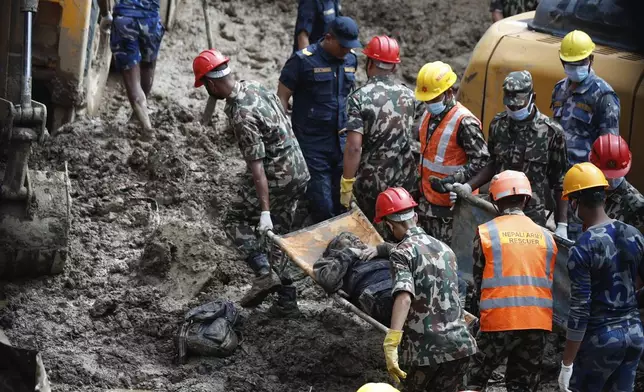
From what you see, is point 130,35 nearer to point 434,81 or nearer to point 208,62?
point 208,62

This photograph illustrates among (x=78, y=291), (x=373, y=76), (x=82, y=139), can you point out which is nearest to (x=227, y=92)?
(x=373, y=76)

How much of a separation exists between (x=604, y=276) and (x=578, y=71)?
2492 millimetres

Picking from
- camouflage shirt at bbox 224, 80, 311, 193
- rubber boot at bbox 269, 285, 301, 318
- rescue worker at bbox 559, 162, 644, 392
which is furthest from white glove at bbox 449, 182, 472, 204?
rescue worker at bbox 559, 162, 644, 392

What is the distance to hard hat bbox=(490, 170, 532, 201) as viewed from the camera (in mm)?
7008

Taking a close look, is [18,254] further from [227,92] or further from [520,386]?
[520,386]

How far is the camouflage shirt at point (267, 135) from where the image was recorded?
27.3ft

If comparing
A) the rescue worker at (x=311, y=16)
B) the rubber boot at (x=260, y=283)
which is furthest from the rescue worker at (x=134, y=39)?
the rubber boot at (x=260, y=283)

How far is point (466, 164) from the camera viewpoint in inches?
338

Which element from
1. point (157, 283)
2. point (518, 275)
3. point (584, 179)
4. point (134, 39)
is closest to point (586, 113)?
point (584, 179)

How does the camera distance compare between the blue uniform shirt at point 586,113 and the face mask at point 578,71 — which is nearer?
the blue uniform shirt at point 586,113

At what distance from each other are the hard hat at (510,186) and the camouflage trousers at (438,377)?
39.9 inches

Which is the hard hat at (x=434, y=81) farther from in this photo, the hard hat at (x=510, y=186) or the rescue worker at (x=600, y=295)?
the rescue worker at (x=600, y=295)

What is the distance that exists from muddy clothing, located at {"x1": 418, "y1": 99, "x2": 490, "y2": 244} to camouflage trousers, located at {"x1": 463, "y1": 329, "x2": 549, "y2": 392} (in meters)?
1.61

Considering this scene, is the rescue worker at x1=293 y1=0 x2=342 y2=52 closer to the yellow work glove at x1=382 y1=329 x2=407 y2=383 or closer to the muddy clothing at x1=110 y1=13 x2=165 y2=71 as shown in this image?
the muddy clothing at x1=110 y1=13 x2=165 y2=71
